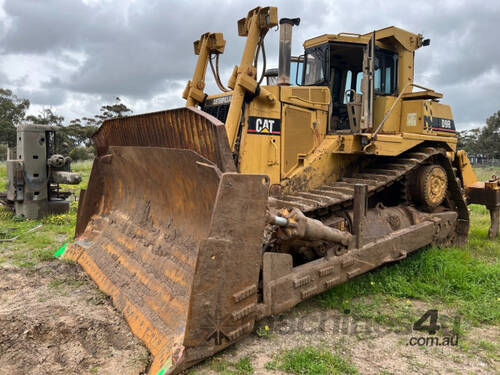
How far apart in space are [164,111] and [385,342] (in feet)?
8.60

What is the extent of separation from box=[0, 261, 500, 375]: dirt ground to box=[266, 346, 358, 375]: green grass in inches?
2.7

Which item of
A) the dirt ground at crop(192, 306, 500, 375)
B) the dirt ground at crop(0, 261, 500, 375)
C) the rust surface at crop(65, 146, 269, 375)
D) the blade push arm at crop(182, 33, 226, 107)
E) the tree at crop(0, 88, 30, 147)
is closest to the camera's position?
the rust surface at crop(65, 146, 269, 375)

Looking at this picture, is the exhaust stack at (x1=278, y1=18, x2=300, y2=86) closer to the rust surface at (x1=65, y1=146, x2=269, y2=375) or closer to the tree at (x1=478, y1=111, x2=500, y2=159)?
the rust surface at (x1=65, y1=146, x2=269, y2=375)

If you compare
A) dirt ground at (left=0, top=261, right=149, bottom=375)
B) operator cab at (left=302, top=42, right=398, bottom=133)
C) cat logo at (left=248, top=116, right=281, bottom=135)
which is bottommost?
dirt ground at (left=0, top=261, right=149, bottom=375)

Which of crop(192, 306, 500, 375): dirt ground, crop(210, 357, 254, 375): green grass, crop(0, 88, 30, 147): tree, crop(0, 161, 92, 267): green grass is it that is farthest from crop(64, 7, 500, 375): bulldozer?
crop(0, 88, 30, 147): tree

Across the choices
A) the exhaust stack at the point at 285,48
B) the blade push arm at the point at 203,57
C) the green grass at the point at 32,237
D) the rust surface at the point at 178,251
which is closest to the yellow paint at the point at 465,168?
the exhaust stack at the point at 285,48

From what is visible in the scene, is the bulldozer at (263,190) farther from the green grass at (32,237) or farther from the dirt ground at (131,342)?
the green grass at (32,237)

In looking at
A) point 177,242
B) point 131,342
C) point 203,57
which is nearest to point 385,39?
point 203,57

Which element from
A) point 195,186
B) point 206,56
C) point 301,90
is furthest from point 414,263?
point 206,56

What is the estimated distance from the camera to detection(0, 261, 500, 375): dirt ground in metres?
2.78

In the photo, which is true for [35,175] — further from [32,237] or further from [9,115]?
[9,115]

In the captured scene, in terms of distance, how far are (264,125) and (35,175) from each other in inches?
247

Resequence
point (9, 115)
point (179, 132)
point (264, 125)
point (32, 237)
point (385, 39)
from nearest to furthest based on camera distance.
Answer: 1. point (179, 132)
2. point (264, 125)
3. point (385, 39)
4. point (32, 237)
5. point (9, 115)

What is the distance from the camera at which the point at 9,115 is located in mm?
39219
